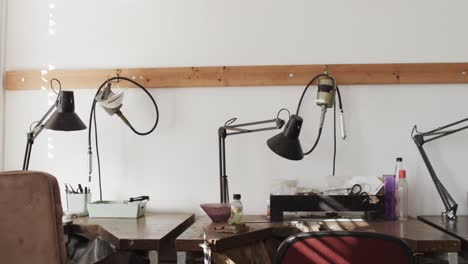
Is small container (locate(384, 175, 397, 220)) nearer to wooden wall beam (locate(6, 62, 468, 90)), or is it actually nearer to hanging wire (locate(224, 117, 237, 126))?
wooden wall beam (locate(6, 62, 468, 90))

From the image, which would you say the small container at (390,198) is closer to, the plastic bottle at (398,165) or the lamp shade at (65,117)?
the plastic bottle at (398,165)

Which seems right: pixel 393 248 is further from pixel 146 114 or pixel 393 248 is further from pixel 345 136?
pixel 146 114

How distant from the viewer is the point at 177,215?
2355 mm

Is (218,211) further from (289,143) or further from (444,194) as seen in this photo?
(444,194)

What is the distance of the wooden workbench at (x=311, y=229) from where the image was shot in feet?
5.40

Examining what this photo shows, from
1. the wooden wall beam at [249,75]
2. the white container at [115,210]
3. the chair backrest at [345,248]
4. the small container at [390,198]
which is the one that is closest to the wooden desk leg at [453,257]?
the chair backrest at [345,248]

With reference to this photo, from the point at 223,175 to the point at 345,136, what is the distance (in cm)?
66

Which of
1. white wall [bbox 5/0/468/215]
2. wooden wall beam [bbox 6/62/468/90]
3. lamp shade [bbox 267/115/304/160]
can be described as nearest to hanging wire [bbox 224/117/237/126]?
white wall [bbox 5/0/468/215]

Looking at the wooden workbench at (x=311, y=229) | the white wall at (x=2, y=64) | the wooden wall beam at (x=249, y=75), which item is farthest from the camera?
the white wall at (x=2, y=64)

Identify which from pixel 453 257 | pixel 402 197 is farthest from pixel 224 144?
pixel 453 257

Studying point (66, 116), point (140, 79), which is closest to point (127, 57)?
point (140, 79)

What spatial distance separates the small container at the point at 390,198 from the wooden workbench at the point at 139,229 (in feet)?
3.11

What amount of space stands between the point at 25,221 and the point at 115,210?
1.91ft

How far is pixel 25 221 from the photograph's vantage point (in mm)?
1656
